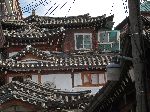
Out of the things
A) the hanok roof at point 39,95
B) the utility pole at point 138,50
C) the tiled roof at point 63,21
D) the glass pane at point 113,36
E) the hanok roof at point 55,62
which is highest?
the tiled roof at point 63,21

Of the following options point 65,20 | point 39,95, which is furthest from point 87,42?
point 39,95

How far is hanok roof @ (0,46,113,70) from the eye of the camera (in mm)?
27734

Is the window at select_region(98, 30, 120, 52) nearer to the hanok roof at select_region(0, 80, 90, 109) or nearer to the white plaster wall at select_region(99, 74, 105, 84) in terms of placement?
the white plaster wall at select_region(99, 74, 105, 84)

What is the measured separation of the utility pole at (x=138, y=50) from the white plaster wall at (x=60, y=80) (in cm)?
2173

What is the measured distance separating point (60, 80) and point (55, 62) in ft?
4.49

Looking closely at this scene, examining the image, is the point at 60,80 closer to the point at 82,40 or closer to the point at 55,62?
the point at 55,62

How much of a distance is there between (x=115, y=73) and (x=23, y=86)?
14171 mm

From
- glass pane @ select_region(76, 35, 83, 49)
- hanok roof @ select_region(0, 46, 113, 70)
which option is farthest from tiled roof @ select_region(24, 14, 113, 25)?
hanok roof @ select_region(0, 46, 113, 70)

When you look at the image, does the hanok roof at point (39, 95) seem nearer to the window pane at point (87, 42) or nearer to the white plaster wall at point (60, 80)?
the white plaster wall at point (60, 80)

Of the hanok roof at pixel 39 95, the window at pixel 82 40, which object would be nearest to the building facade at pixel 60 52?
the window at pixel 82 40

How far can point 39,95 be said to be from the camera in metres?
20.6

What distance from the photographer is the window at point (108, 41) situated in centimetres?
3634

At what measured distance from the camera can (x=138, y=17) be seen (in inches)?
269

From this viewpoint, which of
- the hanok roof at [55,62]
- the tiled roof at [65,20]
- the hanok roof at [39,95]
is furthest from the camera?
the tiled roof at [65,20]
